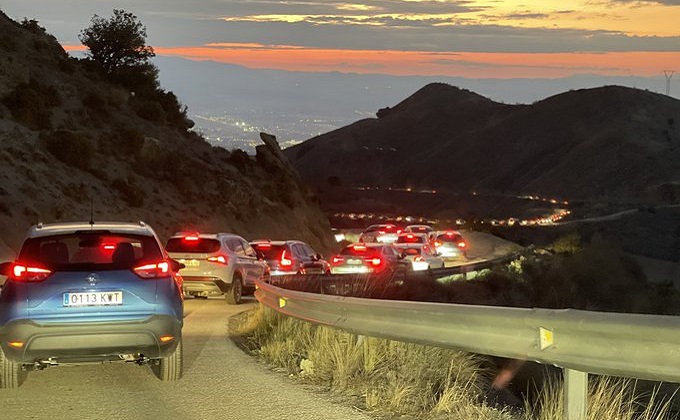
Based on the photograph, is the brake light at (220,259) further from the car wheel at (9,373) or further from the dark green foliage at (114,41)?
the dark green foliage at (114,41)

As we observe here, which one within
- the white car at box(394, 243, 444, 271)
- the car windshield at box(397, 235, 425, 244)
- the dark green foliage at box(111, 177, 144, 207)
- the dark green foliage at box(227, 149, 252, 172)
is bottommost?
the car windshield at box(397, 235, 425, 244)

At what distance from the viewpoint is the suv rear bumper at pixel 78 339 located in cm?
995

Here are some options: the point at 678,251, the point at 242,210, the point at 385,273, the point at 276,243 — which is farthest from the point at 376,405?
the point at 678,251

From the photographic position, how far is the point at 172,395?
404 inches

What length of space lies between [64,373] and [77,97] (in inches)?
1948

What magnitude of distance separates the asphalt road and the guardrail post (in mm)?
2248

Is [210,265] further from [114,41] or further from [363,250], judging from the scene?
[114,41]

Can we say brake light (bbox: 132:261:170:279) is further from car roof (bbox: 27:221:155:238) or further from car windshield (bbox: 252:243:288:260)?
car windshield (bbox: 252:243:288:260)

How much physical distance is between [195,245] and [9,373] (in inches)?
581

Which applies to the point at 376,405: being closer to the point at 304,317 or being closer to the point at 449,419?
the point at 449,419

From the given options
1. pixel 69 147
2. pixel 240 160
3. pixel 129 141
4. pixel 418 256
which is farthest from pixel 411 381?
pixel 240 160

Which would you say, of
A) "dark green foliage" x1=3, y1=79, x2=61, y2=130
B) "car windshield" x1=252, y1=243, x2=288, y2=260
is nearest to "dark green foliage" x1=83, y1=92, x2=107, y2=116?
"dark green foliage" x1=3, y1=79, x2=61, y2=130

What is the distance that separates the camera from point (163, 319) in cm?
1037

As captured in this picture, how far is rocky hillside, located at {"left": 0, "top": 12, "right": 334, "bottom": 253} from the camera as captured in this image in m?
46.3
